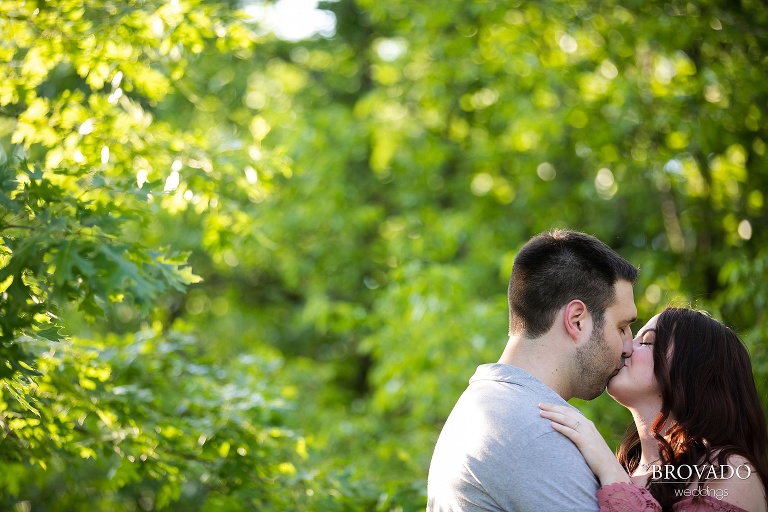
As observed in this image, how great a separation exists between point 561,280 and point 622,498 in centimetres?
74

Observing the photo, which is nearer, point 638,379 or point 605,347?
point 605,347

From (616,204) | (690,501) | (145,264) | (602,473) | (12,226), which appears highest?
(12,226)

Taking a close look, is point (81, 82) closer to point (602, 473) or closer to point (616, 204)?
point (602, 473)

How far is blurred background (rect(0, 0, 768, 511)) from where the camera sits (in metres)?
3.83

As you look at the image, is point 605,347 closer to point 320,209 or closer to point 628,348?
point 628,348

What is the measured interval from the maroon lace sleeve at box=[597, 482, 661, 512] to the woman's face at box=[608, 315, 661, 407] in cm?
73

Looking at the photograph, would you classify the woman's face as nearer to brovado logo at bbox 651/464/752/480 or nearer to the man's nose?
the man's nose

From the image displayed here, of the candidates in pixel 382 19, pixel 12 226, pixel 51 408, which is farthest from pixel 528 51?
pixel 12 226

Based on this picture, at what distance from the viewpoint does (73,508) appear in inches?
444

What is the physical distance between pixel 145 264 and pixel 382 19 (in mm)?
7111

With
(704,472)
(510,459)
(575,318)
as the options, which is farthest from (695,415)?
(510,459)

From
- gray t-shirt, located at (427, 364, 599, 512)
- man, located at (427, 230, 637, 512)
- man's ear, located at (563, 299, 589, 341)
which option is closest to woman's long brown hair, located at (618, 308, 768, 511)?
man, located at (427, 230, 637, 512)

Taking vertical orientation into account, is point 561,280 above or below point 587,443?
above

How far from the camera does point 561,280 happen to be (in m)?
2.75
